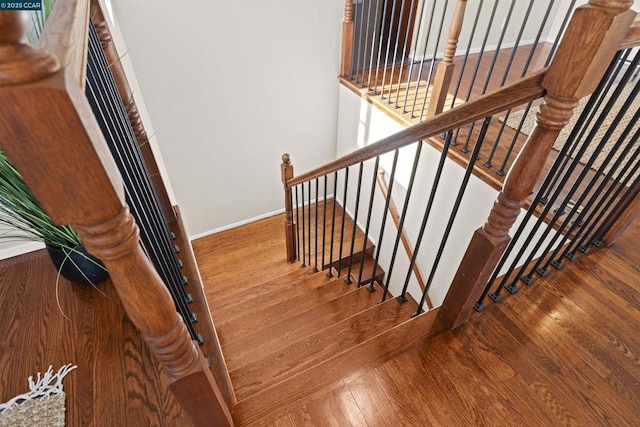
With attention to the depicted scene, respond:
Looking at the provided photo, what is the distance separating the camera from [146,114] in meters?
2.85

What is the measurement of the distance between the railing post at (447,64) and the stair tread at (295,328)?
4.86 feet

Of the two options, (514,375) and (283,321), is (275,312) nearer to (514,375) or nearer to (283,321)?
(283,321)

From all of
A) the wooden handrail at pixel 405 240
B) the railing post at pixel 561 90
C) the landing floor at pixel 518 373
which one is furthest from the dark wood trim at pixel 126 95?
the wooden handrail at pixel 405 240

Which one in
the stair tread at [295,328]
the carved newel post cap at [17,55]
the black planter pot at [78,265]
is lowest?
the stair tread at [295,328]

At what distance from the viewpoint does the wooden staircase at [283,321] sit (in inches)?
47.4

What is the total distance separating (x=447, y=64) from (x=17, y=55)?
7.82 feet

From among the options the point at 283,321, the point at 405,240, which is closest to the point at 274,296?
the point at 283,321

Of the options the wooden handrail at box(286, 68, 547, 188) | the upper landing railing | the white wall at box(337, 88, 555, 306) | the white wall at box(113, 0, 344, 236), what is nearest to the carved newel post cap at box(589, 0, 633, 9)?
the wooden handrail at box(286, 68, 547, 188)

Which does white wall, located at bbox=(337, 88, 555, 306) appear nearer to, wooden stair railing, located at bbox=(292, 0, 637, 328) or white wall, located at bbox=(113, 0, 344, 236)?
white wall, located at bbox=(113, 0, 344, 236)

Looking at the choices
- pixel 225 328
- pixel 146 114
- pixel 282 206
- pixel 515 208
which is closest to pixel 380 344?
pixel 515 208

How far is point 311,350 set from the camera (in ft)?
5.88

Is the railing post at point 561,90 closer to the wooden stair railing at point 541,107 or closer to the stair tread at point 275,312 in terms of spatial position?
the wooden stair railing at point 541,107

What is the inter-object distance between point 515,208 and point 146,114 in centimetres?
289

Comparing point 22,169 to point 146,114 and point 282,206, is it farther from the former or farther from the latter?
point 282,206
